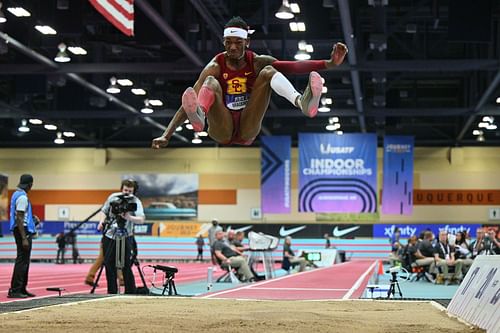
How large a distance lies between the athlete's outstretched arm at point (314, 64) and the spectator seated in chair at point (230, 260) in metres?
10.7

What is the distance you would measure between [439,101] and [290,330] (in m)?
27.7

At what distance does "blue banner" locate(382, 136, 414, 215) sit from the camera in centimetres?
2334

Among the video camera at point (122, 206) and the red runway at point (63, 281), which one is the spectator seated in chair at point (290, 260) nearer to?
the red runway at point (63, 281)

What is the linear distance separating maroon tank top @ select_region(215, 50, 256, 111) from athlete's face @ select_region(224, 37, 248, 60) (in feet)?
0.46

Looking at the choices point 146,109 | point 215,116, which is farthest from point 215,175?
point 215,116

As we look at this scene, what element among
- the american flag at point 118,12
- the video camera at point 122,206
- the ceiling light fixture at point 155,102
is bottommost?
the video camera at point 122,206

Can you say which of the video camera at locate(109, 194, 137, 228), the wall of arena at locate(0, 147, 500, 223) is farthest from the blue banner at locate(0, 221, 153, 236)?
the video camera at locate(109, 194, 137, 228)

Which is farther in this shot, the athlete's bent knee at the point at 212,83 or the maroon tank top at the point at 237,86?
the maroon tank top at the point at 237,86

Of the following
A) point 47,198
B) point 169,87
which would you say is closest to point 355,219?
point 169,87

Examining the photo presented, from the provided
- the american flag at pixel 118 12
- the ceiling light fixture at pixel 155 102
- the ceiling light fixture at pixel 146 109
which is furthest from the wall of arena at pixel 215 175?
the american flag at pixel 118 12

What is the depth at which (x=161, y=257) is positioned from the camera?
1316 inches

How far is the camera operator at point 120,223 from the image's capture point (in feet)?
32.0

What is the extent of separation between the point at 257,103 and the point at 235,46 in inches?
20.3

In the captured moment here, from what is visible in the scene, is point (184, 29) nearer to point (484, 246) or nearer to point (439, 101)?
point (484, 246)
